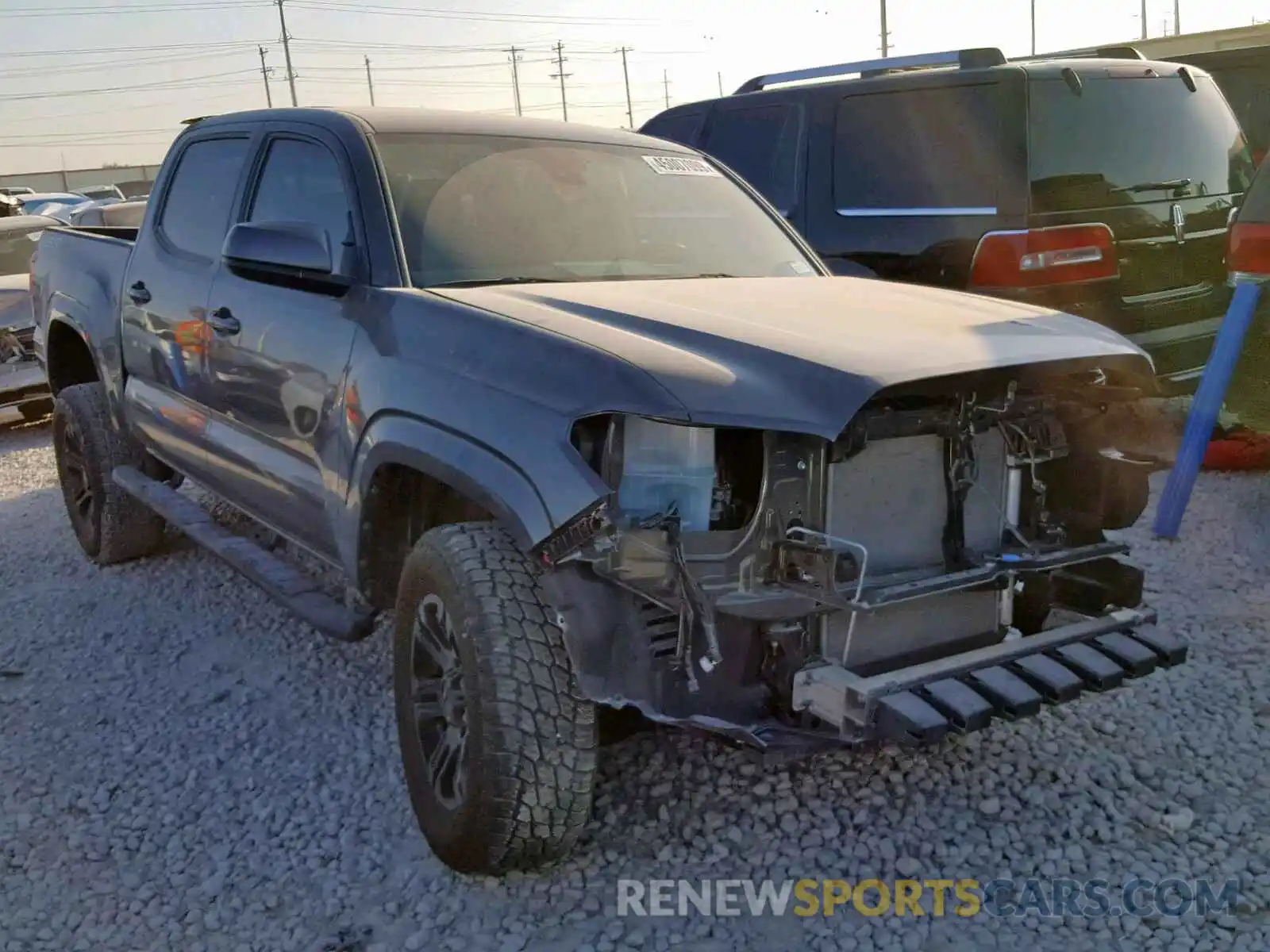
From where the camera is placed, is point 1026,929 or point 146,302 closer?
point 1026,929

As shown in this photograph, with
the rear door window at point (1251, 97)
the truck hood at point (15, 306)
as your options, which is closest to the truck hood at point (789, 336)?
the rear door window at point (1251, 97)

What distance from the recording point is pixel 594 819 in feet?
10.3

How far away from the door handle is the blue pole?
3.84 metres

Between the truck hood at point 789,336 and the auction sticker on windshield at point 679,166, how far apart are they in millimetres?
721

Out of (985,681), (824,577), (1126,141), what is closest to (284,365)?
(824,577)

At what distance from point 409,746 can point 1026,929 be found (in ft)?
5.05

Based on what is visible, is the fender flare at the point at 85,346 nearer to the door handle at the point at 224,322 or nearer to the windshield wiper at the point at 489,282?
the door handle at the point at 224,322

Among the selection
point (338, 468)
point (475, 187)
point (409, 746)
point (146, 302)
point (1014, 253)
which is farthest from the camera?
point (1014, 253)

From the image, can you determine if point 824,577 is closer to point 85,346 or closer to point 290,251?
point 290,251

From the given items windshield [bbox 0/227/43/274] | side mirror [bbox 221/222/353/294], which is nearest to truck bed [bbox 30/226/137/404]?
side mirror [bbox 221/222/353/294]

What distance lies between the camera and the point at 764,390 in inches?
98.1

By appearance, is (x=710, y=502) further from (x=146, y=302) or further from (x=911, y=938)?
(x=146, y=302)

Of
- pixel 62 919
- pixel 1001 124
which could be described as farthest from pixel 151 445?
pixel 1001 124

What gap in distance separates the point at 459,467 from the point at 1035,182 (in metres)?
3.62
